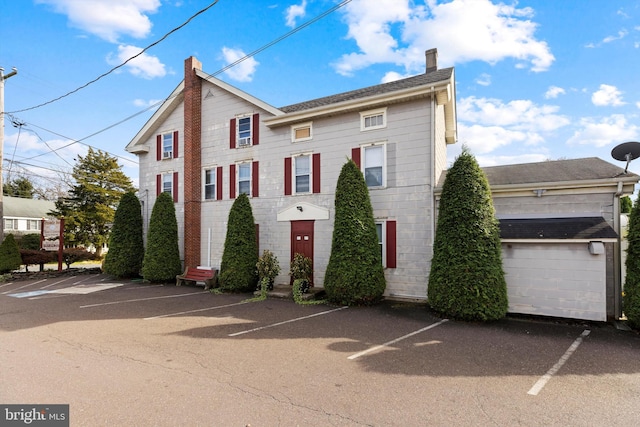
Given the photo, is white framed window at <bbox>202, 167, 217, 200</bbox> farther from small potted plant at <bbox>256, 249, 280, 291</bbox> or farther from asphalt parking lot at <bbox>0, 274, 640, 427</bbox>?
asphalt parking lot at <bbox>0, 274, 640, 427</bbox>

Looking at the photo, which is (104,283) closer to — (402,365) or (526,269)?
(402,365)

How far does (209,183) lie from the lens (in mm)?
15172

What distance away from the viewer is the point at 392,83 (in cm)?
1313

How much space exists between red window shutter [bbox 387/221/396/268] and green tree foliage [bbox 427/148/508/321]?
208cm

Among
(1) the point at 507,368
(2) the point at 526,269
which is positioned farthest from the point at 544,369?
(2) the point at 526,269

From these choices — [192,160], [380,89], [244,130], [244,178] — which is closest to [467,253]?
[380,89]

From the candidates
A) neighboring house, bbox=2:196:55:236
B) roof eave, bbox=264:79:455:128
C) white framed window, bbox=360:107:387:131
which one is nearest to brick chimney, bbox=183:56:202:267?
roof eave, bbox=264:79:455:128

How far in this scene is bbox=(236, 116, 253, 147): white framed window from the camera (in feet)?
46.2

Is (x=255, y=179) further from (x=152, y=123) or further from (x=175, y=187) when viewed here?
(x=152, y=123)

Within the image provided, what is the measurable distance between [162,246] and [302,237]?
667 centimetres

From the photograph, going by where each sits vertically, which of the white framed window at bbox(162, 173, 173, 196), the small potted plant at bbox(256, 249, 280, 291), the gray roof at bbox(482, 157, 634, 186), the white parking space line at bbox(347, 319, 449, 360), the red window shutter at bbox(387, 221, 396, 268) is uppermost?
the white framed window at bbox(162, 173, 173, 196)

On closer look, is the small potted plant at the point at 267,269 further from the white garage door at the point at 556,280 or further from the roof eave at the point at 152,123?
the roof eave at the point at 152,123

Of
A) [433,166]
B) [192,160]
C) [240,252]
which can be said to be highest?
[192,160]

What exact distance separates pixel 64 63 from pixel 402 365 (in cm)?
1547
